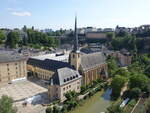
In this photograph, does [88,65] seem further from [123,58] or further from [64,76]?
[123,58]

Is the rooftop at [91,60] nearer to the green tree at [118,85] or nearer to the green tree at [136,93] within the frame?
the green tree at [118,85]

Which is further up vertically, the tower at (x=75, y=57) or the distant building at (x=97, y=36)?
the distant building at (x=97, y=36)

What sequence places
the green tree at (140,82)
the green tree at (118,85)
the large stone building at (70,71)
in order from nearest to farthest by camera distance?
the green tree at (140,82) < the large stone building at (70,71) < the green tree at (118,85)

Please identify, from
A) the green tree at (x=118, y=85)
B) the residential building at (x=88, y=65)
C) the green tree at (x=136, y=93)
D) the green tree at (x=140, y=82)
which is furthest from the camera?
the residential building at (x=88, y=65)

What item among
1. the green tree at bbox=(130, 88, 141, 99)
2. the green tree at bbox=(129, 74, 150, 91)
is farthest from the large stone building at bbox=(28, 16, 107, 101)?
the green tree at bbox=(130, 88, 141, 99)

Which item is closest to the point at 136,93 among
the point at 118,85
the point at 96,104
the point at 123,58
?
the point at 118,85

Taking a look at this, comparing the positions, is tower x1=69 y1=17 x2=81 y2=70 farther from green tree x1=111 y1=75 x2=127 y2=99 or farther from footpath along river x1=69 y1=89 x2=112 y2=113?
green tree x1=111 y1=75 x2=127 y2=99

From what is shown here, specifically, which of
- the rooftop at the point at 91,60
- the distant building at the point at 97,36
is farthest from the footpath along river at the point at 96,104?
the distant building at the point at 97,36
